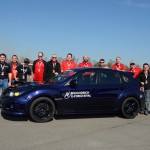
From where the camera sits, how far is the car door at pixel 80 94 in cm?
930

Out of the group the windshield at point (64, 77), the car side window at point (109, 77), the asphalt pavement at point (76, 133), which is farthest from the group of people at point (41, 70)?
the asphalt pavement at point (76, 133)

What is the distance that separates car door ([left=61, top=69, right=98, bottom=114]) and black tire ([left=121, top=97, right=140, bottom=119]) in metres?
1.14

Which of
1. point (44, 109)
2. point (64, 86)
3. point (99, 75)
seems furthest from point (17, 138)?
point (99, 75)

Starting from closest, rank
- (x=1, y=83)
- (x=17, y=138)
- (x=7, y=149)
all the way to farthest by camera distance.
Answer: (x=7, y=149) → (x=17, y=138) → (x=1, y=83)

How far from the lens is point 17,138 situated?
7.12 meters

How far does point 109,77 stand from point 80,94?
1.23m

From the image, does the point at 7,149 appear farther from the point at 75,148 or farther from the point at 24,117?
the point at 24,117

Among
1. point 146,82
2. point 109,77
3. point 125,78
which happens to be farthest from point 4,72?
point 146,82

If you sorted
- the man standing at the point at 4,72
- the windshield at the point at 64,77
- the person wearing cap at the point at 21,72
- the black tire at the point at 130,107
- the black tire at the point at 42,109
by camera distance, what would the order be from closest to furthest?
the black tire at the point at 42,109 → the windshield at the point at 64,77 → the black tire at the point at 130,107 → the man standing at the point at 4,72 → the person wearing cap at the point at 21,72

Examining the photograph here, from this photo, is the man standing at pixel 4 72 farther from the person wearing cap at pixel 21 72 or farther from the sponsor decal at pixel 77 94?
the sponsor decal at pixel 77 94

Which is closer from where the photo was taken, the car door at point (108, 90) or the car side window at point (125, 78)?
the car door at point (108, 90)

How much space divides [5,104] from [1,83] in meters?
2.51

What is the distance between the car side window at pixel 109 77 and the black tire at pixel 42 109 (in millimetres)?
1833

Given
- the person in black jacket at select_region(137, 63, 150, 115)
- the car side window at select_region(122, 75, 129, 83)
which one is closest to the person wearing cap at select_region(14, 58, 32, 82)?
the car side window at select_region(122, 75, 129, 83)
